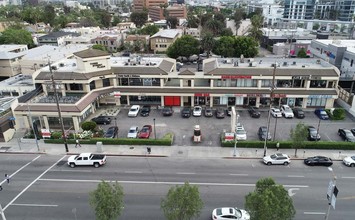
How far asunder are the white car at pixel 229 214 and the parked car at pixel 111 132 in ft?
82.1

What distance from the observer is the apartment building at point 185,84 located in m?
57.9

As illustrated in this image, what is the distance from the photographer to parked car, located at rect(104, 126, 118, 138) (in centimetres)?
4827

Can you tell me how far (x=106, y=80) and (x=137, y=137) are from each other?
19.2 meters

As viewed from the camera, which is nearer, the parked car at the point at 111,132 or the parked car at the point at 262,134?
the parked car at the point at 262,134

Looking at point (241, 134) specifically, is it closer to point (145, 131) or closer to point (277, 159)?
point (277, 159)

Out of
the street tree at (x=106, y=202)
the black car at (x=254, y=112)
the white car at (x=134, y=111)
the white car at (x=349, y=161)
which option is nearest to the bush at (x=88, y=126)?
the white car at (x=134, y=111)

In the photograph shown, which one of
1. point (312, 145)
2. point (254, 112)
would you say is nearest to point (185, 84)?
point (254, 112)

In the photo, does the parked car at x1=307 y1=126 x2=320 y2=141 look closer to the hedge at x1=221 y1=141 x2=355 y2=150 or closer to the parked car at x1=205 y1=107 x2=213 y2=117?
the hedge at x1=221 y1=141 x2=355 y2=150

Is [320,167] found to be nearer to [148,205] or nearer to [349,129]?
[349,129]

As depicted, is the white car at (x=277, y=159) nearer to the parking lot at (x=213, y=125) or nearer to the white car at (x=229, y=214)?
the parking lot at (x=213, y=125)

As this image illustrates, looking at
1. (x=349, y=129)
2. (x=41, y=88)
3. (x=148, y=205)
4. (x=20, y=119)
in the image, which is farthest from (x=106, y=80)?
(x=349, y=129)

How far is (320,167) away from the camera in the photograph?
1548 inches

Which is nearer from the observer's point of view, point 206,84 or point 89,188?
point 89,188

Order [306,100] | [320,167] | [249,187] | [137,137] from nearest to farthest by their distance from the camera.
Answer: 1. [249,187]
2. [320,167]
3. [137,137]
4. [306,100]
